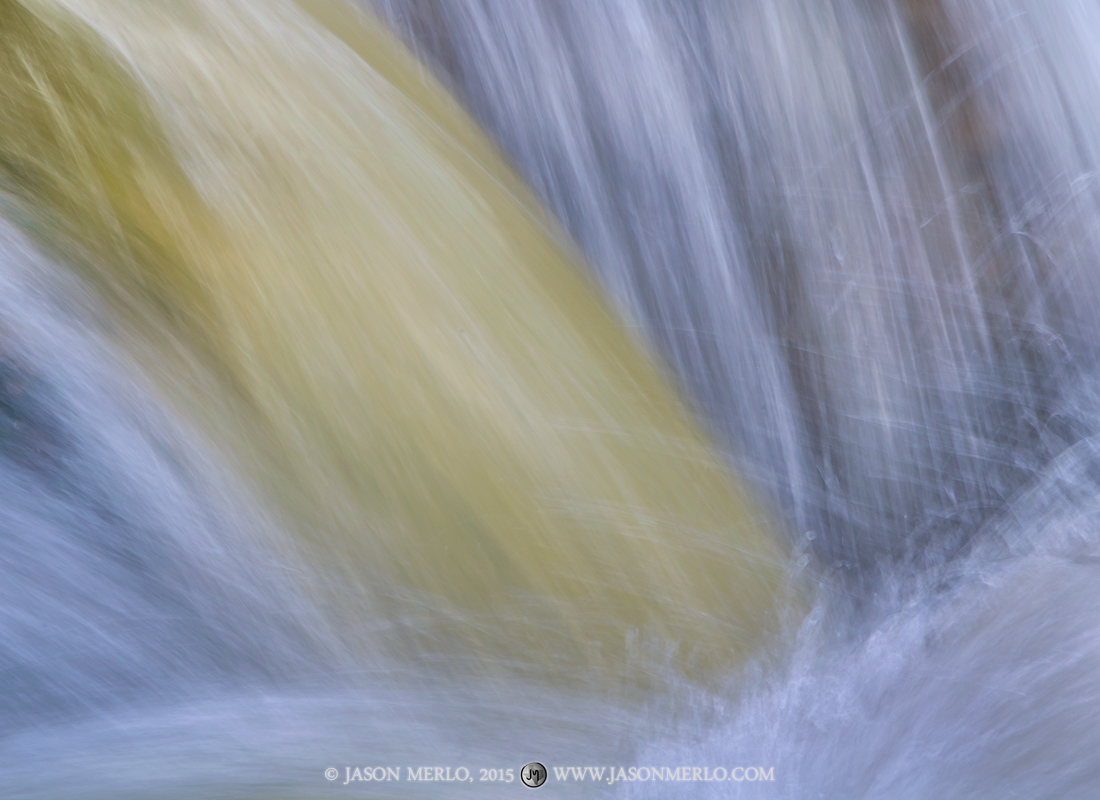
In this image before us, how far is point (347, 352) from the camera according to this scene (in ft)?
7.50

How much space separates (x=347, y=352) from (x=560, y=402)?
555mm

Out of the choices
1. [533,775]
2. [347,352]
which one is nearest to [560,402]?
[347,352]

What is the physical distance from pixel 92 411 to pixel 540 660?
1.23 m

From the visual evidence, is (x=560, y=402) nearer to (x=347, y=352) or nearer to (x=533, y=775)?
(x=347, y=352)

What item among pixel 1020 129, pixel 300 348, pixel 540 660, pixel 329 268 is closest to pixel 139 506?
pixel 300 348

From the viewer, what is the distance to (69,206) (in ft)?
7.27

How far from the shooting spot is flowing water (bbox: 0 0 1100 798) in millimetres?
2156

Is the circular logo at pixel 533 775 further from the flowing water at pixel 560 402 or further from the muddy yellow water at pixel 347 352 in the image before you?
the muddy yellow water at pixel 347 352

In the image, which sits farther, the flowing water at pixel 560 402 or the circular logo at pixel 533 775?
the flowing water at pixel 560 402

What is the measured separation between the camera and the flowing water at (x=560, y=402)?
7.07 ft

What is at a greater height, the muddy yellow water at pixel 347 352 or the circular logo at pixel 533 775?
the muddy yellow water at pixel 347 352

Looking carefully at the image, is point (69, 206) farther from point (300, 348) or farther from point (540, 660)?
point (540, 660)

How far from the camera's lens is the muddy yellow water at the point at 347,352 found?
87.4 inches

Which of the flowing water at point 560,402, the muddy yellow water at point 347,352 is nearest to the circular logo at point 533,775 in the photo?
the flowing water at point 560,402
